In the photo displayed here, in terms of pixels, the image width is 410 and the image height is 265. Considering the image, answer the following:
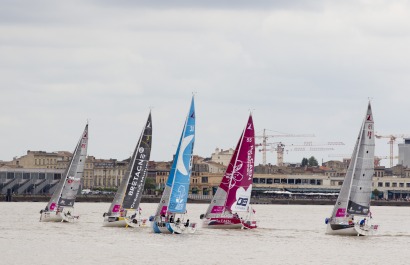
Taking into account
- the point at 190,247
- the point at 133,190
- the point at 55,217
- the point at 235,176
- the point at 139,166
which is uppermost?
the point at 139,166

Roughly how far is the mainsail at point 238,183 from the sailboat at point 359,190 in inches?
330

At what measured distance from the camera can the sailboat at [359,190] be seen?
69.6 m

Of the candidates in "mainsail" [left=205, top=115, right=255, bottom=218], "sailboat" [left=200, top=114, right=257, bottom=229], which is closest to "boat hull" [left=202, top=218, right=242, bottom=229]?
"sailboat" [left=200, top=114, right=257, bottom=229]

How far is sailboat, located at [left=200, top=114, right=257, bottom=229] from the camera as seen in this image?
252 ft

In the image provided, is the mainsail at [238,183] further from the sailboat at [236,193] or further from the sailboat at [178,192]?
the sailboat at [178,192]

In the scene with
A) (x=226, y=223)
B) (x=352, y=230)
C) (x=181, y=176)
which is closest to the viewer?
(x=181, y=176)

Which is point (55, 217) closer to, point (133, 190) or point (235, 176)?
point (133, 190)

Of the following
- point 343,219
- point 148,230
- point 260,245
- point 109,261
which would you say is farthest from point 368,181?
point 109,261

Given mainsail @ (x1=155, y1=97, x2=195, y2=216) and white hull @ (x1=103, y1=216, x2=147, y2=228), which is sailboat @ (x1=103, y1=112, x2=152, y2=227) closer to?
white hull @ (x1=103, y1=216, x2=147, y2=228)

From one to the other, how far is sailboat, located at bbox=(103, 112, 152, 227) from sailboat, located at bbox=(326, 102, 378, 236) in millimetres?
12357

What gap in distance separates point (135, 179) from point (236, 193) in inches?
251

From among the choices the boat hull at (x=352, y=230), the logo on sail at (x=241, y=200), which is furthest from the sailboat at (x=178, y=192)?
the boat hull at (x=352, y=230)

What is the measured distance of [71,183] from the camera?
270 ft

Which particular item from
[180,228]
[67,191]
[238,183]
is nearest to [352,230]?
[180,228]
